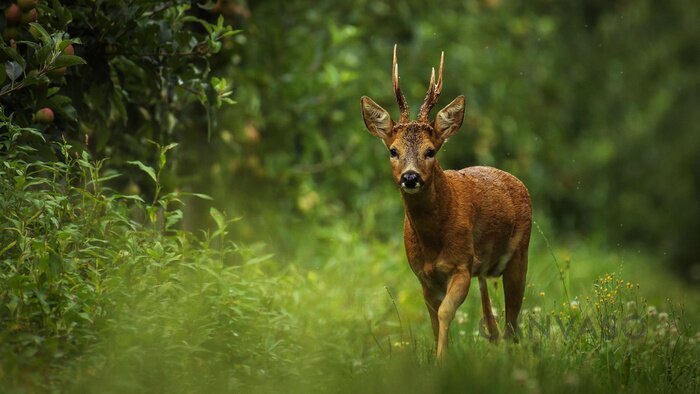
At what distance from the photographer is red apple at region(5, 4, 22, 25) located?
628 cm

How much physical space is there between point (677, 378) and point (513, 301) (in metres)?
0.86

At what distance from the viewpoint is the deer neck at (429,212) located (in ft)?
19.5

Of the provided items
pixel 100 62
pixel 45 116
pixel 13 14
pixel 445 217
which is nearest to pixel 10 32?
pixel 13 14

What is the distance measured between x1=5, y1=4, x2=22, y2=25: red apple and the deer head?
1770 mm

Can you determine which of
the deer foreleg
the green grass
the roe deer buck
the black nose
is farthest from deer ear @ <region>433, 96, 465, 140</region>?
the green grass

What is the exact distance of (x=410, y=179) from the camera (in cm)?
575

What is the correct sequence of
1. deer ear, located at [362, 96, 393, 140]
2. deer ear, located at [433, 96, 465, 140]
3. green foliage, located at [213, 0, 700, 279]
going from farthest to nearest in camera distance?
1. green foliage, located at [213, 0, 700, 279]
2. deer ear, located at [362, 96, 393, 140]
3. deer ear, located at [433, 96, 465, 140]

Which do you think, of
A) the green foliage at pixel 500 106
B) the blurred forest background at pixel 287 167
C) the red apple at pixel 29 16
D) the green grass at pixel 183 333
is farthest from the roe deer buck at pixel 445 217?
the green foliage at pixel 500 106

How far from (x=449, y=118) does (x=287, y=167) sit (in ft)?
16.3

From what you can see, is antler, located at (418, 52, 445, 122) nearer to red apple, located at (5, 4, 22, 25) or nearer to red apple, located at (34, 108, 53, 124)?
red apple, located at (34, 108, 53, 124)

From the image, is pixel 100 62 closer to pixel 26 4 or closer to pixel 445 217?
pixel 26 4

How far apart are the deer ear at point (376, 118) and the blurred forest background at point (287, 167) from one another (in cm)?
101

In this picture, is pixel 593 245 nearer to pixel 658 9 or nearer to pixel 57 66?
pixel 658 9

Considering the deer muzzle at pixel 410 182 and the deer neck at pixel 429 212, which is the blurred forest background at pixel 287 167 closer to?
the deer neck at pixel 429 212
